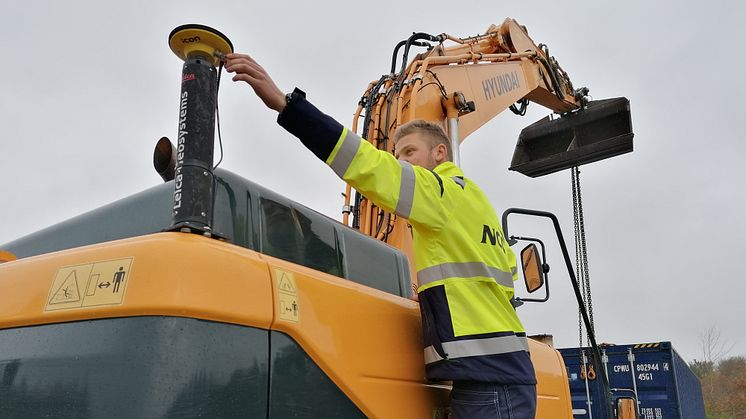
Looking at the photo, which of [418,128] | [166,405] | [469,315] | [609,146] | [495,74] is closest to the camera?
[166,405]

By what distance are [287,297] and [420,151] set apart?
0.99 meters

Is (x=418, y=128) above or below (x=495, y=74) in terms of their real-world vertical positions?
below

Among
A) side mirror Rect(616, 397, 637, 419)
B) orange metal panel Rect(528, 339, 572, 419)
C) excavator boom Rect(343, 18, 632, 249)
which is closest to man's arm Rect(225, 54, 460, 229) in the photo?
orange metal panel Rect(528, 339, 572, 419)

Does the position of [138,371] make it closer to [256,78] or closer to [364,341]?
[364,341]

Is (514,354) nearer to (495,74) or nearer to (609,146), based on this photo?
(495,74)

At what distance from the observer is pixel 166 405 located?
51.4 inches

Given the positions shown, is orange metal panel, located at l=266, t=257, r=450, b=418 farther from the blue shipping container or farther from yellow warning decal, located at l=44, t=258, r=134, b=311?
the blue shipping container

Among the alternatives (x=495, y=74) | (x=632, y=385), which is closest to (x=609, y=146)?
(x=495, y=74)

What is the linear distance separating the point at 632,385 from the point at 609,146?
3694 mm

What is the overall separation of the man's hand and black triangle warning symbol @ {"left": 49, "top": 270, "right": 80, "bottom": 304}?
Result: 68 cm

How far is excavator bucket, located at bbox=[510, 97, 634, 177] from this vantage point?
7.25 m

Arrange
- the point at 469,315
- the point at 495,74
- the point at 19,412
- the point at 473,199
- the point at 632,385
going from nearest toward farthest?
the point at 19,412 < the point at 469,315 < the point at 473,199 < the point at 495,74 < the point at 632,385

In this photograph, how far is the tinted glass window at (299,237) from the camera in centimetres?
191

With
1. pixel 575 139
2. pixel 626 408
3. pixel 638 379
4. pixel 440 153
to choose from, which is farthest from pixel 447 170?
pixel 638 379
